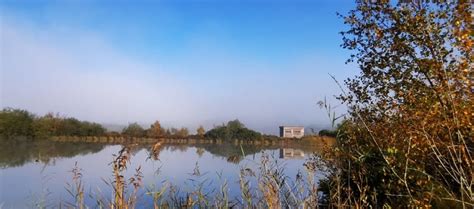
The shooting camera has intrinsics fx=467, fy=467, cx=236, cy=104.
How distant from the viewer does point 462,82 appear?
4531mm

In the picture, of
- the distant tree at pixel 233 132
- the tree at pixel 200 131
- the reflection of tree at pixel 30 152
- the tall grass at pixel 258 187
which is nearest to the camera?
the tall grass at pixel 258 187

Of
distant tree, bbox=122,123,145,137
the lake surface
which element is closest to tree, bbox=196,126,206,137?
distant tree, bbox=122,123,145,137

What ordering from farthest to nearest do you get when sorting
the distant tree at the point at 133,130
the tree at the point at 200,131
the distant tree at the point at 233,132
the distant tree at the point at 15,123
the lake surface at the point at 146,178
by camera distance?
the tree at the point at 200,131 < the distant tree at the point at 133,130 < the distant tree at the point at 233,132 < the distant tree at the point at 15,123 < the lake surface at the point at 146,178

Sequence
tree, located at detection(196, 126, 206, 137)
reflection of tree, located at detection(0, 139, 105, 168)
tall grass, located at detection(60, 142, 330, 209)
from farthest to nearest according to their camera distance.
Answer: tree, located at detection(196, 126, 206, 137)
reflection of tree, located at detection(0, 139, 105, 168)
tall grass, located at detection(60, 142, 330, 209)

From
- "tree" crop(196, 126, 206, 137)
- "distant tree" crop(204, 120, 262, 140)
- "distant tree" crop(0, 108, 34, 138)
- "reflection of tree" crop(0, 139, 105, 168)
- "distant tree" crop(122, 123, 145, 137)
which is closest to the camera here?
"reflection of tree" crop(0, 139, 105, 168)

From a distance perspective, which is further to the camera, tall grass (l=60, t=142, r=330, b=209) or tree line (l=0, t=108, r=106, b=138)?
tree line (l=0, t=108, r=106, b=138)

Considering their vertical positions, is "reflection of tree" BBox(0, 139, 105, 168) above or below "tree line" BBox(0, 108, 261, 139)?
below

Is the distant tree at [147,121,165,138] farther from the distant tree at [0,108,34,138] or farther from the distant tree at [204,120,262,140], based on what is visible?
the distant tree at [0,108,34,138]

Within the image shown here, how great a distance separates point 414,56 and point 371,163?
1.47 meters

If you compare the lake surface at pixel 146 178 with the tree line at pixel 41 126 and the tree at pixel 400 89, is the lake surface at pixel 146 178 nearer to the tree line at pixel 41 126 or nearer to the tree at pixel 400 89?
the tree at pixel 400 89

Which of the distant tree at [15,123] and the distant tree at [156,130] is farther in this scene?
the distant tree at [156,130]

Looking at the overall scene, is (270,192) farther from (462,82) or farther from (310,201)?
(462,82)

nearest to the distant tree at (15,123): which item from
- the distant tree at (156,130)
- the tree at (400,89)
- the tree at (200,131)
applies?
the distant tree at (156,130)

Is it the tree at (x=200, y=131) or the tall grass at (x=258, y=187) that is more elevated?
the tree at (x=200, y=131)
